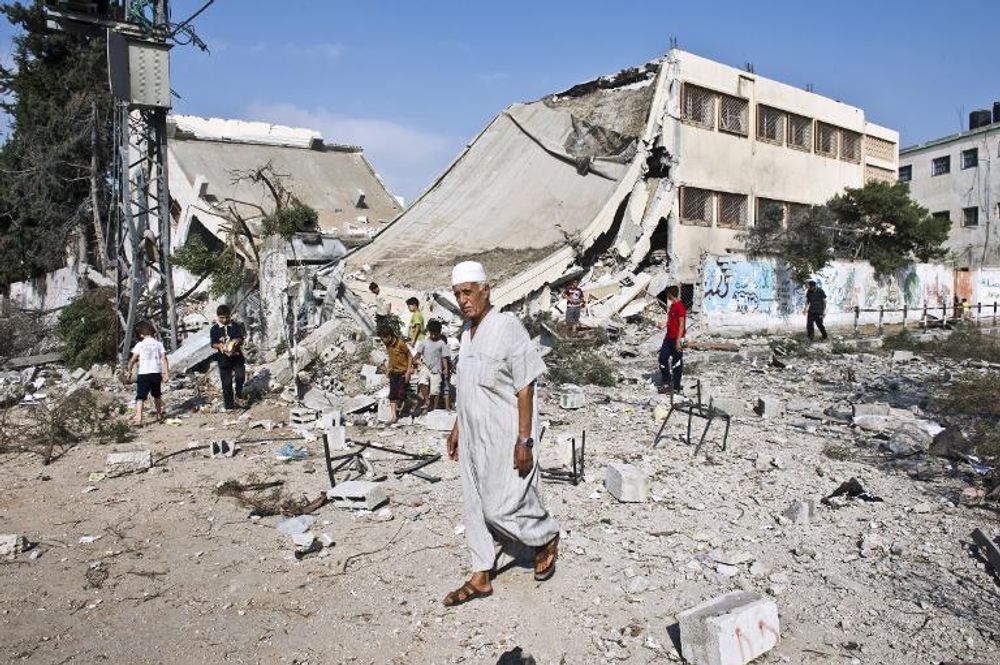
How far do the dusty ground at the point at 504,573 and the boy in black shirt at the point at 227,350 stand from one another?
2816 mm

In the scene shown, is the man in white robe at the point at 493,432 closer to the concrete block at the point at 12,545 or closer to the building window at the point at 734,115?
the concrete block at the point at 12,545

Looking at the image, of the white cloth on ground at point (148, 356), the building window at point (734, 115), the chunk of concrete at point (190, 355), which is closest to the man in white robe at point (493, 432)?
the white cloth on ground at point (148, 356)

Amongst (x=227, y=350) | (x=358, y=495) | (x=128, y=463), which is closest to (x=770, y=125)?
(x=227, y=350)

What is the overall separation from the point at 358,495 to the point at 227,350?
15.8 ft

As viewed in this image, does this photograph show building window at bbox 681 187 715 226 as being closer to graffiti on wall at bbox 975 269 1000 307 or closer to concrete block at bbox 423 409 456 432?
graffiti on wall at bbox 975 269 1000 307

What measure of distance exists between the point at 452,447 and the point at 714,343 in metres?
12.0

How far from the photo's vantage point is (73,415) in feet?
27.4

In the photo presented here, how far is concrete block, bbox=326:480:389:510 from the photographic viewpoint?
511 cm

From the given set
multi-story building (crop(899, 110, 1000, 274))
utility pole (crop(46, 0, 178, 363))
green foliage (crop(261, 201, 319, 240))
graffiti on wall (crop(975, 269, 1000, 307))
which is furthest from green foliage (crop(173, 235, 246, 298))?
multi-story building (crop(899, 110, 1000, 274))

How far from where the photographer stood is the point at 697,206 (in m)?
19.9

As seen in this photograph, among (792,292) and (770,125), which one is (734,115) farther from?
(792,292)

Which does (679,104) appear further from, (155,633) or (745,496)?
(155,633)

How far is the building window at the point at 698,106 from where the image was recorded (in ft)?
63.0

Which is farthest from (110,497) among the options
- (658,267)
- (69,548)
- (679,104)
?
(679,104)
